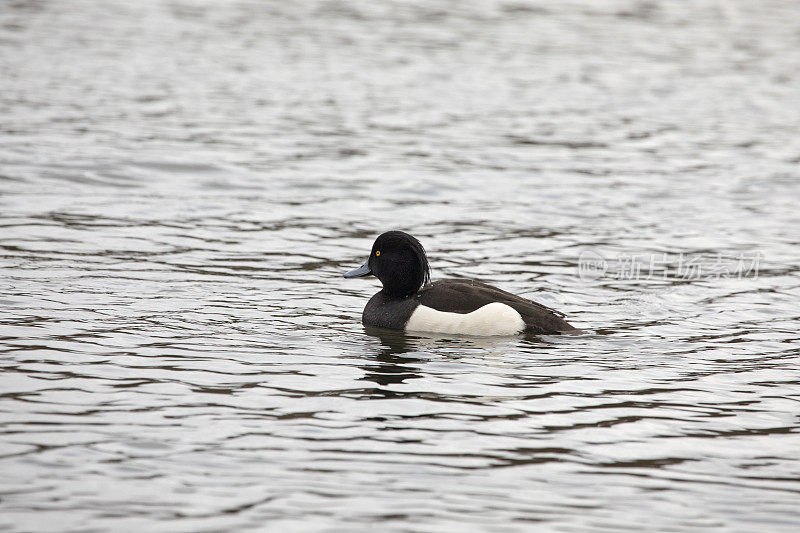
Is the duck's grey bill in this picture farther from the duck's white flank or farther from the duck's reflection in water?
the duck's white flank

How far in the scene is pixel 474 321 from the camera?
34.2 feet

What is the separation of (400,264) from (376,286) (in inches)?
80.6

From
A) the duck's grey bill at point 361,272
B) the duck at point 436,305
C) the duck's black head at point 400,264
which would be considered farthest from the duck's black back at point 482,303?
the duck's grey bill at point 361,272

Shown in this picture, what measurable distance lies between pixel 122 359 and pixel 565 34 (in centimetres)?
2612

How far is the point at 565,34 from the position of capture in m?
33.3

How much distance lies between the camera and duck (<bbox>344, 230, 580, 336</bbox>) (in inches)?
410

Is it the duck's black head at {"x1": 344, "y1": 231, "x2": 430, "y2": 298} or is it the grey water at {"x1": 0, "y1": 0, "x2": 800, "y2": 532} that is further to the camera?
the duck's black head at {"x1": 344, "y1": 231, "x2": 430, "y2": 298}

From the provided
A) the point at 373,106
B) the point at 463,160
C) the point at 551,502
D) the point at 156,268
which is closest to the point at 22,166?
the point at 156,268

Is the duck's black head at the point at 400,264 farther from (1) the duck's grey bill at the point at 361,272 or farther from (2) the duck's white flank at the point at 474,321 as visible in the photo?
(2) the duck's white flank at the point at 474,321

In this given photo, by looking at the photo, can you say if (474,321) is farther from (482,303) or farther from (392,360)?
(392,360)

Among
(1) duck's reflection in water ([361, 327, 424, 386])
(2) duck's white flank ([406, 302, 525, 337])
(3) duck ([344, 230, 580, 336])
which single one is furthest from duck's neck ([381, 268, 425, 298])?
(1) duck's reflection in water ([361, 327, 424, 386])

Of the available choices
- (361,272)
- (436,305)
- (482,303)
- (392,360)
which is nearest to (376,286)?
(361,272)

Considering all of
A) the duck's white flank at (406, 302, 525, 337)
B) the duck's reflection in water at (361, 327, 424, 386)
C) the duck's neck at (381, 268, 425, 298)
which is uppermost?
the duck's neck at (381, 268, 425, 298)

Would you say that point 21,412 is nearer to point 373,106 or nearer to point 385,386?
point 385,386
